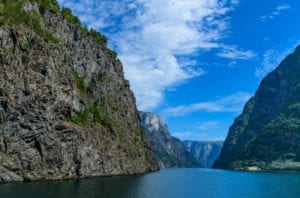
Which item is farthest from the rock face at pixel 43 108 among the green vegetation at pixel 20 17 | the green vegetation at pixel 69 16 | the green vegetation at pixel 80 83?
the green vegetation at pixel 69 16

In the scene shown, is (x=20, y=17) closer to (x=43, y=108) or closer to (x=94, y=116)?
(x=43, y=108)

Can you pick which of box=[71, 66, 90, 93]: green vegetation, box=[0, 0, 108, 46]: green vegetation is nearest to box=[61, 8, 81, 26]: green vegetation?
box=[0, 0, 108, 46]: green vegetation

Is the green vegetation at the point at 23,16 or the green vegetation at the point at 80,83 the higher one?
the green vegetation at the point at 23,16

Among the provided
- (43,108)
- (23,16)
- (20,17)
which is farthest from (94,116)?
(20,17)

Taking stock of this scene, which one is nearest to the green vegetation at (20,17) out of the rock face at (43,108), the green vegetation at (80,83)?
the rock face at (43,108)

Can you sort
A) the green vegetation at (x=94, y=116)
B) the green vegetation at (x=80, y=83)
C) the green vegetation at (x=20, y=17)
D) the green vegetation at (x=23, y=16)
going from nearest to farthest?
the green vegetation at (x=20, y=17), the green vegetation at (x=23, y=16), the green vegetation at (x=94, y=116), the green vegetation at (x=80, y=83)

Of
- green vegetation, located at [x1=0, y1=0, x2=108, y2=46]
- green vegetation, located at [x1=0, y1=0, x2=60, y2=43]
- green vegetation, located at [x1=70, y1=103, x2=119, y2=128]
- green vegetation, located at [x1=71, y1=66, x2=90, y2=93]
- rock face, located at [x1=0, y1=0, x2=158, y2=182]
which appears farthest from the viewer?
green vegetation, located at [x1=71, y1=66, x2=90, y2=93]

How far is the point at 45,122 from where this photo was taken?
128125mm

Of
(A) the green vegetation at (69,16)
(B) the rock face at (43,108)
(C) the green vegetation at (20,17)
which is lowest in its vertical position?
(B) the rock face at (43,108)

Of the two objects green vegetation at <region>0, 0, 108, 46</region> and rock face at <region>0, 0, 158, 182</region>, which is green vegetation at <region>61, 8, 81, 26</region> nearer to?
rock face at <region>0, 0, 158, 182</region>

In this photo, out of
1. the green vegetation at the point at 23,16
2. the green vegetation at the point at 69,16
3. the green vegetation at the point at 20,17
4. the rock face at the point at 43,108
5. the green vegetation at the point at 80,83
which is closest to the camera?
the rock face at the point at 43,108

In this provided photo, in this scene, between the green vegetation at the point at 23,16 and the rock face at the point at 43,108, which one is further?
the green vegetation at the point at 23,16

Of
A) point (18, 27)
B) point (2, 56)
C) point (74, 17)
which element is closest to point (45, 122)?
point (2, 56)

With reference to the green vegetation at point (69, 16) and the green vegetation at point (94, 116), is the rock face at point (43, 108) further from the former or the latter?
the green vegetation at point (69, 16)
